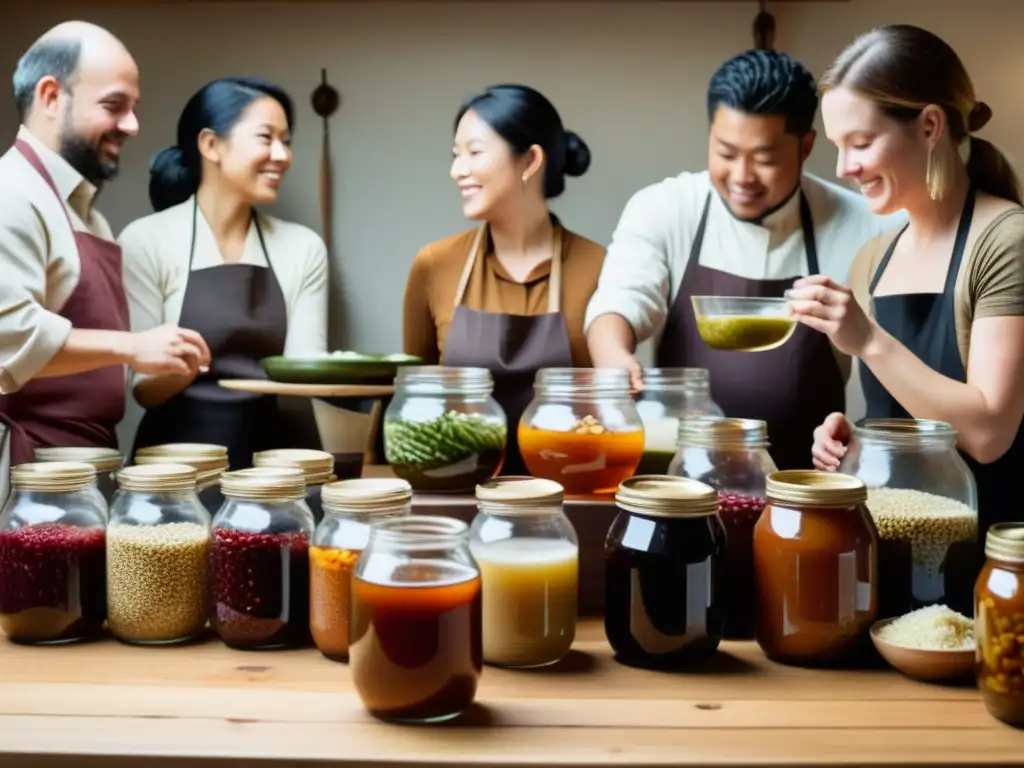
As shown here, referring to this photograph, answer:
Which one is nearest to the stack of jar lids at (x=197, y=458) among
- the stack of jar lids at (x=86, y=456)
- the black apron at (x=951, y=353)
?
the stack of jar lids at (x=86, y=456)

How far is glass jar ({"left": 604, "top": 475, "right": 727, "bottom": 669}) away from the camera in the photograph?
957mm

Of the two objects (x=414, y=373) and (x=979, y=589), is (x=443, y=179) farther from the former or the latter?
(x=979, y=589)

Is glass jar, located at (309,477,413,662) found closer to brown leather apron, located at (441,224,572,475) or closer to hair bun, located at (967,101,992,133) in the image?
brown leather apron, located at (441,224,572,475)

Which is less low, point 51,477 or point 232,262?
A: point 232,262

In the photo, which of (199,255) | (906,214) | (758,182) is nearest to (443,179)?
(199,255)

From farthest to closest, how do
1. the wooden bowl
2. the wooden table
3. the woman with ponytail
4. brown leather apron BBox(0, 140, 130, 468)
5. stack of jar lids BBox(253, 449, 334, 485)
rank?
brown leather apron BBox(0, 140, 130, 468), the woman with ponytail, stack of jar lids BBox(253, 449, 334, 485), the wooden bowl, the wooden table

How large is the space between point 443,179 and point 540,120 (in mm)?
199

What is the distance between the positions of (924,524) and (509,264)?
3.01ft

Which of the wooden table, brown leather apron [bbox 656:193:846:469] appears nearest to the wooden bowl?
the wooden table

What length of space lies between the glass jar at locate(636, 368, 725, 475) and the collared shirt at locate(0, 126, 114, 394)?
874 mm

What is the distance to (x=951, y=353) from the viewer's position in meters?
1.38

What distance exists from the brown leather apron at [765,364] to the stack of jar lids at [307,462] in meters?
0.70

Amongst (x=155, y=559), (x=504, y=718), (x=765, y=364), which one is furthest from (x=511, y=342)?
(x=504, y=718)

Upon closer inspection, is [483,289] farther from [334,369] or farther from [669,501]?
[669,501]
